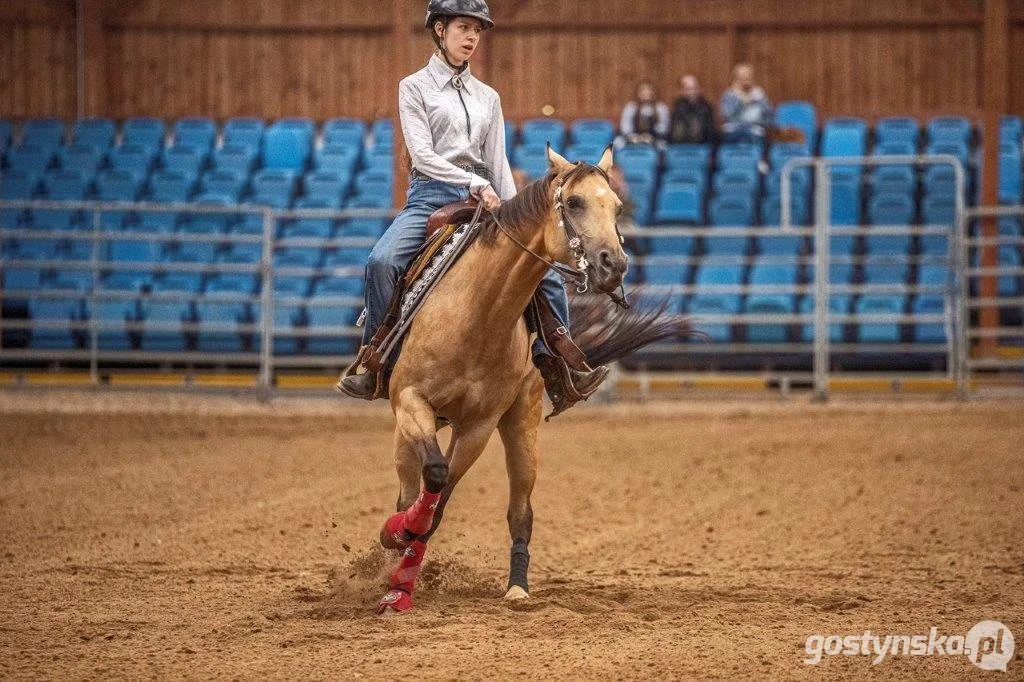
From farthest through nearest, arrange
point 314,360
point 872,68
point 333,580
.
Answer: point 872,68
point 314,360
point 333,580

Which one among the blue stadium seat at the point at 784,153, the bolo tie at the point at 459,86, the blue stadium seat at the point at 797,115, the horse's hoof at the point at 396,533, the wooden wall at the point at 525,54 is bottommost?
the horse's hoof at the point at 396,533

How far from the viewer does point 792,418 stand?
12.2 metres

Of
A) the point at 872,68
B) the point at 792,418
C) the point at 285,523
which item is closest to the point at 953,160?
the point at 792,418

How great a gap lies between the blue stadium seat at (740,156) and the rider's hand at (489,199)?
10491 millimetres

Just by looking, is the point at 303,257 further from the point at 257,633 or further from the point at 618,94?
the point at 257,633

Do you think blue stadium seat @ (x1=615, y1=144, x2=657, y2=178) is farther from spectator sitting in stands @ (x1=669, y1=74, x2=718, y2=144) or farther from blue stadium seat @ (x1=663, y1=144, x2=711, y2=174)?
spectator sitting in stands @ (x1=669, y1=74, x2=718, y2=144)

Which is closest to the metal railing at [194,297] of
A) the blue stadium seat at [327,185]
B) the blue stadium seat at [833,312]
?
the blue stadium seat at [327,185]

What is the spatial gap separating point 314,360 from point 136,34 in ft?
26.1

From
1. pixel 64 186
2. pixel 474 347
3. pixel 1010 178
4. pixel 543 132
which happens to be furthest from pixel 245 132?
pixel 474 347

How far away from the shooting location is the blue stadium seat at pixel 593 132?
1669cm

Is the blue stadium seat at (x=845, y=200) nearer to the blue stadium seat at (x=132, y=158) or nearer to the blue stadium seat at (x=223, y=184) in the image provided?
the blue stadium seat at (x=223, y=184)

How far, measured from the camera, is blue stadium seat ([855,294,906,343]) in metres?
13.6

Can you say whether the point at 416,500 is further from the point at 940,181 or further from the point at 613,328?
the point at 940,181

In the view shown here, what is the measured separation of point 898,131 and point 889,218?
8.29 feet
